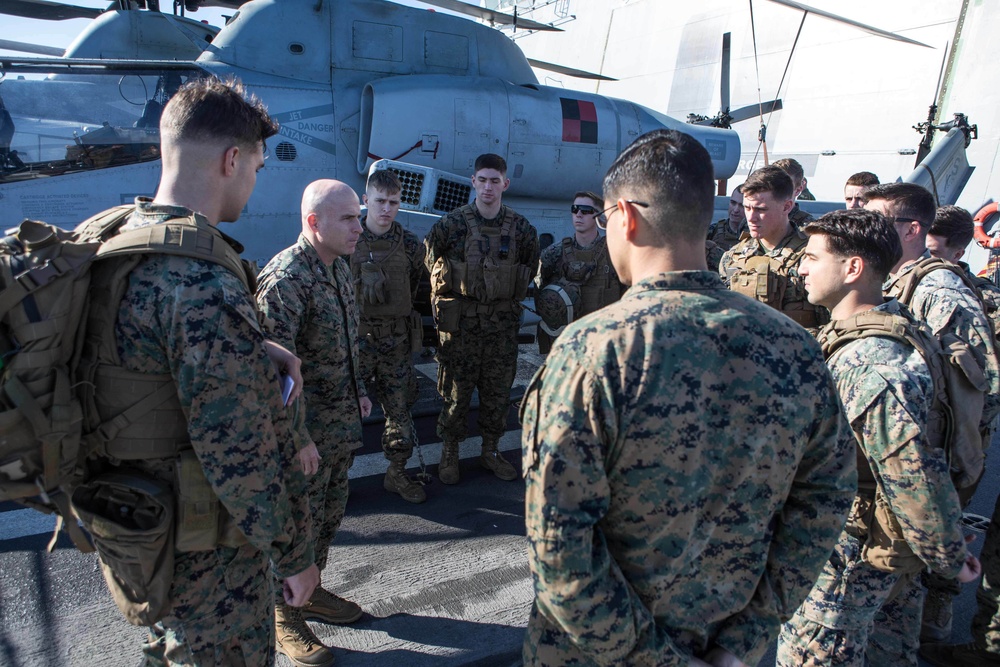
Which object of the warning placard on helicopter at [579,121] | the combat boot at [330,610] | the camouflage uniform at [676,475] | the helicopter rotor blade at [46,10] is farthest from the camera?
the helicopter rotor blade at [46,10]

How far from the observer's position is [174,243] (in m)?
1.45

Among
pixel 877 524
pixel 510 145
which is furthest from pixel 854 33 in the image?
pixel 877 524

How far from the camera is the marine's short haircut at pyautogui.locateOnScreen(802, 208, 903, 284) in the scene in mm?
1982

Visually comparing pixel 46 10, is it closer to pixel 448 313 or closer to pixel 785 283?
pixel 448 313

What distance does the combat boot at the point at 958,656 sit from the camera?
248 centimetres

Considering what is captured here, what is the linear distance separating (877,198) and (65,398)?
332 centimetres

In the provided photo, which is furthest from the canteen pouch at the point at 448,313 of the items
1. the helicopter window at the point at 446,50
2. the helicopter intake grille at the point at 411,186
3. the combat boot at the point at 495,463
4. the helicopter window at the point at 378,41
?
the helicopter window at the point at 446,50

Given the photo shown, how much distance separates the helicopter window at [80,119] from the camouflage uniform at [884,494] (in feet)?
18.4

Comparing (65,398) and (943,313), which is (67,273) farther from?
(943,313)

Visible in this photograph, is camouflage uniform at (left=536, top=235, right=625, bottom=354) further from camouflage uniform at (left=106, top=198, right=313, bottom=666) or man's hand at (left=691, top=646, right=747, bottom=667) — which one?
man's hand at (left=691, top=646, right=747, bottom=667)

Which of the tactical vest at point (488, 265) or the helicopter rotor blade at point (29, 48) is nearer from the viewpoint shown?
the tactical vest at point (488, 265)

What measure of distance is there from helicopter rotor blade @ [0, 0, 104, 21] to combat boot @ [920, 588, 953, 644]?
33.3 feet

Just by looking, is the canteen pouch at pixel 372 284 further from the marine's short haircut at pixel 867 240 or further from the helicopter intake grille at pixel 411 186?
the marine's short haircut at pixel 867 240

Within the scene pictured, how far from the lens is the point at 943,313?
2549 mm
